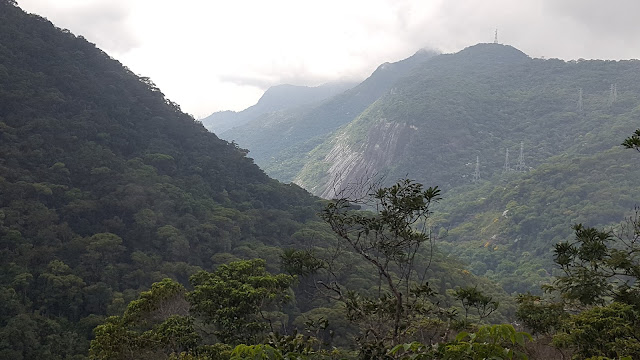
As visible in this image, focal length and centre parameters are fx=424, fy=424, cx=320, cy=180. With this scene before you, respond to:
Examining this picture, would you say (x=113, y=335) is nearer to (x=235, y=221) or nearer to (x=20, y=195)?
(x=20, y=195)

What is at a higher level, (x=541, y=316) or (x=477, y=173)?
(x=541, y=316)

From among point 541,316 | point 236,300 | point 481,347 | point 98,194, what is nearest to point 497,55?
point 98,194

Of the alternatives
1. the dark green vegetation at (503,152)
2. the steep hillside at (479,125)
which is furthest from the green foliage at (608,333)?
the steep hillside at (479,125)

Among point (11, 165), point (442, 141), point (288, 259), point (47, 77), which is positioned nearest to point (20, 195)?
point (11, 165)

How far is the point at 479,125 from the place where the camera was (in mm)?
132625

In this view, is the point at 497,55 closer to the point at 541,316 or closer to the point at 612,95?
the point at 612,95

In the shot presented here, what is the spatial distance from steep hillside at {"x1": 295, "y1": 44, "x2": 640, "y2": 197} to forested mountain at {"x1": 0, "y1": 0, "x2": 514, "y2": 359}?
54920 millimetres

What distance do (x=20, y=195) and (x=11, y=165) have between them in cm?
347

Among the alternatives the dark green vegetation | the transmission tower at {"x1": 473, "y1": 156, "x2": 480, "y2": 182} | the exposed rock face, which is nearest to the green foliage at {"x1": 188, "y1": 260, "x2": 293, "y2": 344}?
the dark green vegetation

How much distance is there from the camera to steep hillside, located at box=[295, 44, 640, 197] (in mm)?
115375

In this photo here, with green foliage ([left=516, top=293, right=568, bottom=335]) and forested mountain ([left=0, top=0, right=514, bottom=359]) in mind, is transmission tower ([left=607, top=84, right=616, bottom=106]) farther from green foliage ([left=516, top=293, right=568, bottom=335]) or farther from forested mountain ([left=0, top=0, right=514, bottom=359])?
green foliage ([left=516, top=293, right=568, bottom=335])

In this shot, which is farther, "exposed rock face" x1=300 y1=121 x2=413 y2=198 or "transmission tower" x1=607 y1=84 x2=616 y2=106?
"transmission tower" x1=607 y1=84 x2=616 y2=106

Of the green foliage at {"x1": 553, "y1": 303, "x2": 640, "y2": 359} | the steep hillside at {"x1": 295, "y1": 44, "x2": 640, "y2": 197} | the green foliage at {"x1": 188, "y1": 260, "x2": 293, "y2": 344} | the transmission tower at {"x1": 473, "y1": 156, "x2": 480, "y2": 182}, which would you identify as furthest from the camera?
the steep hillside at {"x1": 295, "y1": 44, "x2": 640, "y2": 197}

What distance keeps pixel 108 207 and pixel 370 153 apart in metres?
95.2
